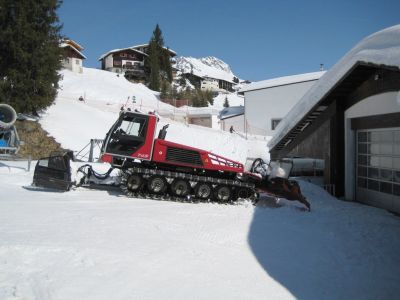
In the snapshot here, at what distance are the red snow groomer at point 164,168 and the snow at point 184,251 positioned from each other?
652 millimetres

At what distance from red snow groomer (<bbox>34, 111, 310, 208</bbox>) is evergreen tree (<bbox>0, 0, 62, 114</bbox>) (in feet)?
43.5

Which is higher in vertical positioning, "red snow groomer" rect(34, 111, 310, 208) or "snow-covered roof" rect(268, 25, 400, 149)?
"snow-covered roof" rect(268, 25, 400, 149)

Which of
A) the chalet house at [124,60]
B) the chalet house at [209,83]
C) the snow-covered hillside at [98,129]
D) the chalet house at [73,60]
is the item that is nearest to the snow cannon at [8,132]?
the snow-covered hillside at [98,129]

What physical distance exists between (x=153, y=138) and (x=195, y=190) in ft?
6.24

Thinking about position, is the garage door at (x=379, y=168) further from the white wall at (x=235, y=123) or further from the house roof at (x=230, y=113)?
the house roof at (x=230, y=113)

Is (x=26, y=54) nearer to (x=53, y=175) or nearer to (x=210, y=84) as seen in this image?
(x=53, y=175)

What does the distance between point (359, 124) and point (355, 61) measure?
8.66ft

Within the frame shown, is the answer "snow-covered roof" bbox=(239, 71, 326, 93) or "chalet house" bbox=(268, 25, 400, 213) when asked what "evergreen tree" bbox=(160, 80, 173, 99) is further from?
"chalet house" bbox=(268, 25, 400, 213)

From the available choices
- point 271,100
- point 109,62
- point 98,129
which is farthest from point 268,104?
point 109,62

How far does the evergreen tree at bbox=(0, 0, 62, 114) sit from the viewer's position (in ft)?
69.1

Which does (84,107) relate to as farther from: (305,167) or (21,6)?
(305,167)

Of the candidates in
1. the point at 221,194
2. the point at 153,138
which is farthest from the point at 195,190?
the point at 153,138

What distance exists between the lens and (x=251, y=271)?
546cm

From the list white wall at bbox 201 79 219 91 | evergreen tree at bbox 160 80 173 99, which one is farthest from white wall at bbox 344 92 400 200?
white wall at bbox 201 79 219 91
